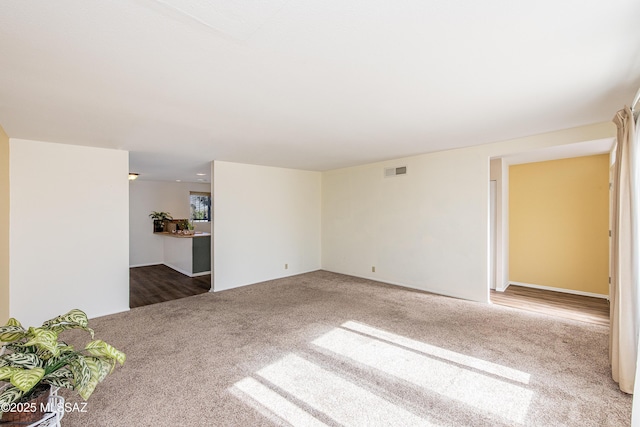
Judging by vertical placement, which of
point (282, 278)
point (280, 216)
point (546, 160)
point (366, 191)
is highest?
point (546, 160)

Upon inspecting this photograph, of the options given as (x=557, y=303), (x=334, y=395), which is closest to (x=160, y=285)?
(x=334, y=395)

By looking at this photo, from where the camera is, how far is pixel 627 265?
2.20 meters

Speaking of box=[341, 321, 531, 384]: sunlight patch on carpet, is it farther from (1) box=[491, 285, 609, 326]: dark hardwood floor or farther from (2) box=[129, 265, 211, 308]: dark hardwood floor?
(2) box=[129, 265, 211, 308]: dark hardwood floor

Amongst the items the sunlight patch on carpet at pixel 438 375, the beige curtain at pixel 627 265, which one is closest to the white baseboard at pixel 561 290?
the beige curtain at pixel 627 265

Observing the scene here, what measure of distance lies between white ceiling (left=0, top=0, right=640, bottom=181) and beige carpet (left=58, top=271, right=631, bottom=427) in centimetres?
231

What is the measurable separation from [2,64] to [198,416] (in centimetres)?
254

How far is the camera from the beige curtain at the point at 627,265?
83.7 inches

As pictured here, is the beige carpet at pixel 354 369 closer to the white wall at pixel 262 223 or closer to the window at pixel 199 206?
the white wall at pixel 262 223

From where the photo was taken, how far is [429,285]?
191 inches

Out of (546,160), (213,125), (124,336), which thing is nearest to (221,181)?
(213,125)

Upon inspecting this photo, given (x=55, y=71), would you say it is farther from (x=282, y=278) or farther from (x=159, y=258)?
(x=159, y=258)

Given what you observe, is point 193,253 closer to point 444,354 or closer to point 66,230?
point 66,230

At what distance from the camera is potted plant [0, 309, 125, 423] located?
1.18 meters

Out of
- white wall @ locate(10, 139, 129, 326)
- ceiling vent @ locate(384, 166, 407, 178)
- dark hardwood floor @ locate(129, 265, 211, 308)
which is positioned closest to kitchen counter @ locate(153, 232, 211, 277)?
dark hardwood floor @ locate(129, 265, 211, 308)
